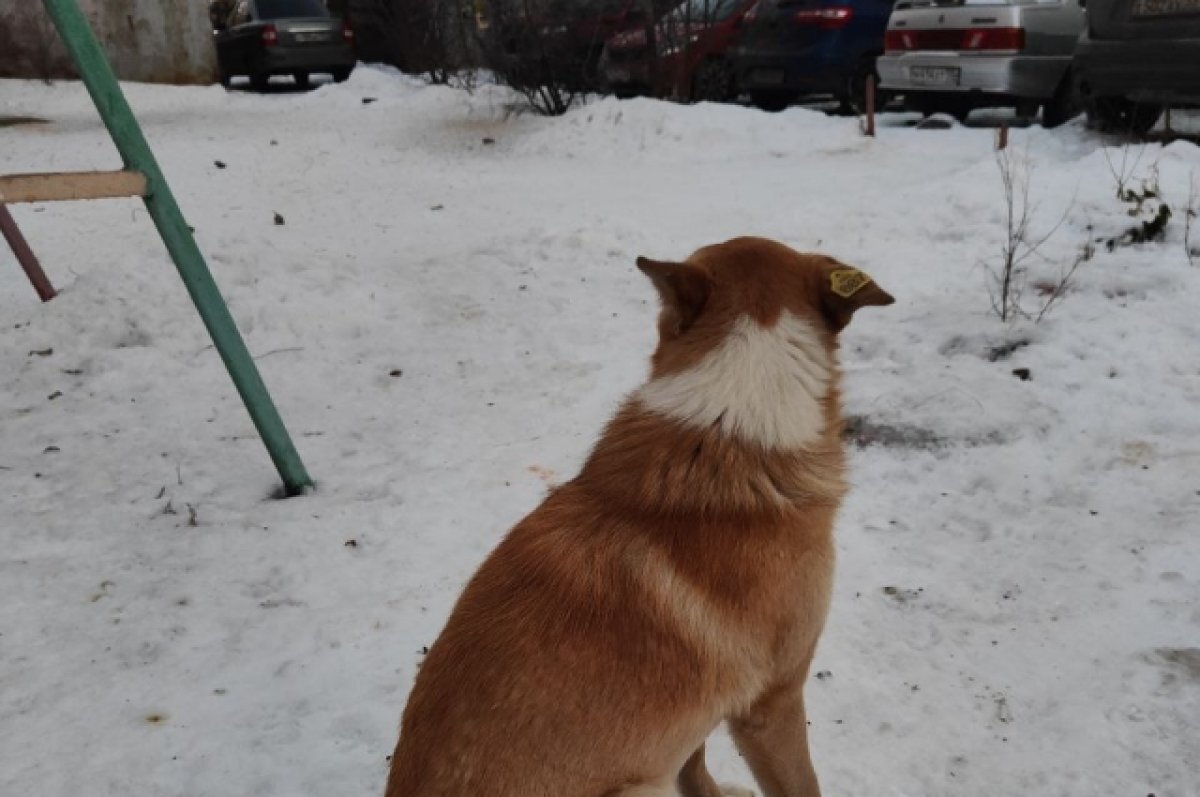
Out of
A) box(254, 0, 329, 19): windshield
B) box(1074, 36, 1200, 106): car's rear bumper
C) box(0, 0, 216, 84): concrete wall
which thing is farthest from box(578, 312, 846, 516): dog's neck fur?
box(254, 0, 329, 19): windshield

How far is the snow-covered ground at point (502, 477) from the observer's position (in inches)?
97.8

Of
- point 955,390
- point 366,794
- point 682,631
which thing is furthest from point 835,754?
point 955,390

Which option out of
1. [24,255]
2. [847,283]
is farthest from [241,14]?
[847,283]

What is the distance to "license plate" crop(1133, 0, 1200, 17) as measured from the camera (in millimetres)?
6699

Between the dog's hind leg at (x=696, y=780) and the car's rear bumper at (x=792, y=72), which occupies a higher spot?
the car's rear bumper at (x=792, y=72)

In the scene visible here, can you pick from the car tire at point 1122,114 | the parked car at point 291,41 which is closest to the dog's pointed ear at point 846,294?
the car tire at point 1122,114

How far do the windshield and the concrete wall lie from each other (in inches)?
46.7

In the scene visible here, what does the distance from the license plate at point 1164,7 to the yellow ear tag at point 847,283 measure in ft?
21.6

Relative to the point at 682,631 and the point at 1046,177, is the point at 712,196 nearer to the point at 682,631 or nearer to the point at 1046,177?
the point at 1046,177

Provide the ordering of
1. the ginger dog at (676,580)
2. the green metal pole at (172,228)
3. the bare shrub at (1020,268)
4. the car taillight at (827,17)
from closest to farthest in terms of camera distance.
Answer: the ginger dog at (676,580) < the green metal pole at (172,228) < the bare shrub at (1020,268) < the car taillight at (827,17)

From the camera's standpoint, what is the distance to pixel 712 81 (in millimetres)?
12289

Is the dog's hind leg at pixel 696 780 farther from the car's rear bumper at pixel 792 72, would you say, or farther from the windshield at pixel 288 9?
the windshield at pixel 288 9

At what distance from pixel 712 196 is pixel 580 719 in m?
6.83

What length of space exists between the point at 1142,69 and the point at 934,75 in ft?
9.61
